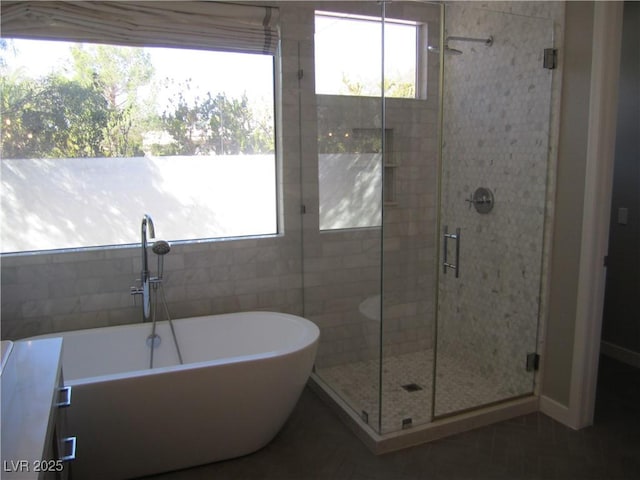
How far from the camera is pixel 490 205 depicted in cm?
337

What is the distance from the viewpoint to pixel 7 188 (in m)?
3.01

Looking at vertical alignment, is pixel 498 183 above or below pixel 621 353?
above

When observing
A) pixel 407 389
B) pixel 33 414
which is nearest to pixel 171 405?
pixel 33 414

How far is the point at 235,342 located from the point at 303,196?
1.10 m

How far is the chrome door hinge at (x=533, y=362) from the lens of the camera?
3182 millimetres

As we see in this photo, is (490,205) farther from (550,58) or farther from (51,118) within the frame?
(51,118)

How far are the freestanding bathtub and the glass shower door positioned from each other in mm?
1033

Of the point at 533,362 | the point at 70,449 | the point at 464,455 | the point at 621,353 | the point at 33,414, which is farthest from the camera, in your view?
the point at 621,353

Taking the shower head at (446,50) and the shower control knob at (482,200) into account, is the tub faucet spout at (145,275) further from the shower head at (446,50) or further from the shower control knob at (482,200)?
the shower control knob at (482,200)

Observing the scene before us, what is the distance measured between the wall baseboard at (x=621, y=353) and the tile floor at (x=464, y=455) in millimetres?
853

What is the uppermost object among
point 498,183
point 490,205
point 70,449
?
point 498,183

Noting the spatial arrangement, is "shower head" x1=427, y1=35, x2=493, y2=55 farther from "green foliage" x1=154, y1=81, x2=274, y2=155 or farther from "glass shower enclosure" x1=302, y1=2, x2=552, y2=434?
"green foliage" x1=154, y1=81, x2=274, y2=155

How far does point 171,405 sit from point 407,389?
139 centimetres

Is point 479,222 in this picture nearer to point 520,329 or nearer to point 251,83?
point 520,329
